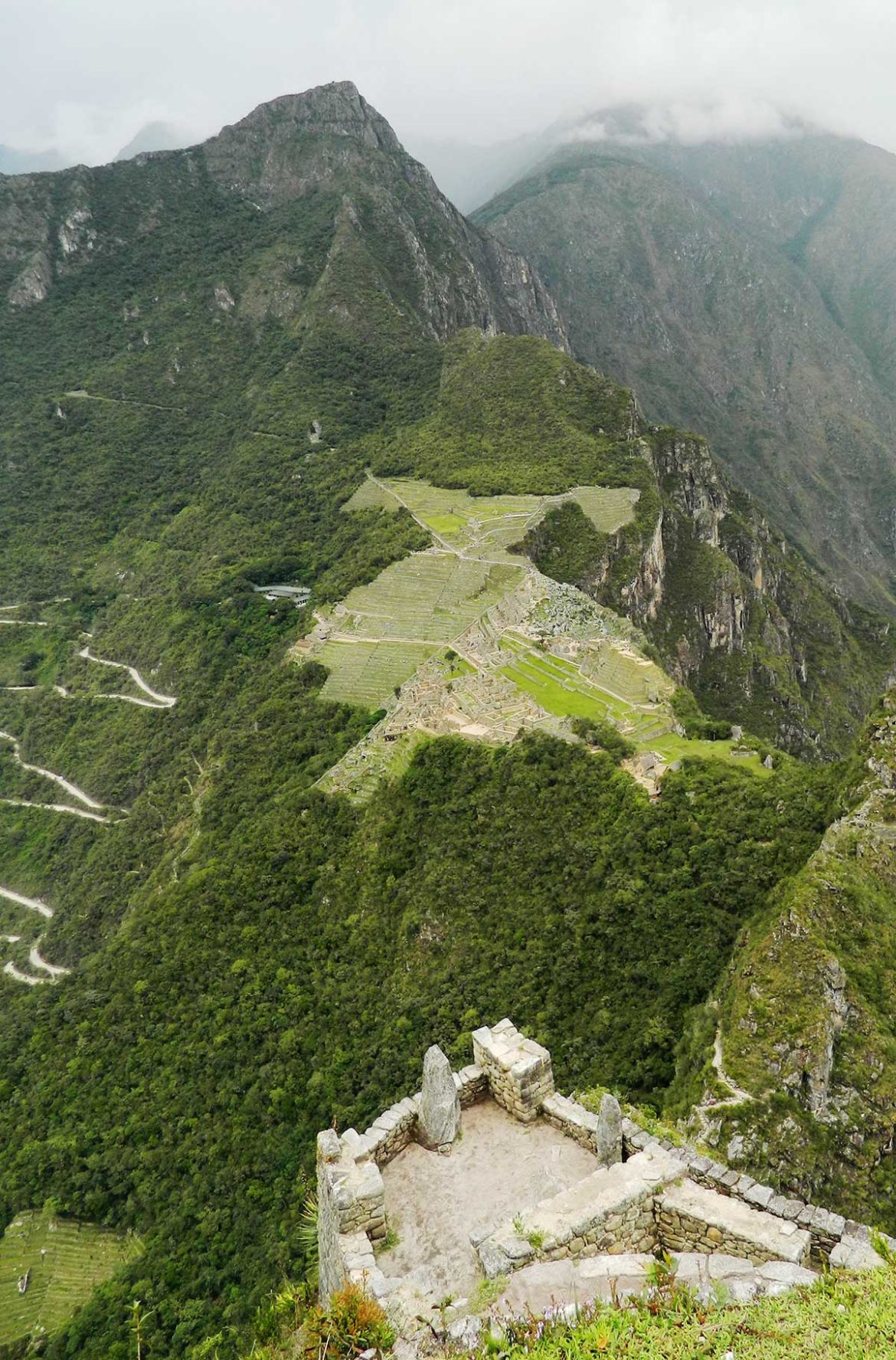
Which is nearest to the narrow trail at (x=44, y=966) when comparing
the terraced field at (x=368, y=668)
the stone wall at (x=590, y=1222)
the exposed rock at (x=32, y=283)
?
the terraced field at (x=368, y=668)

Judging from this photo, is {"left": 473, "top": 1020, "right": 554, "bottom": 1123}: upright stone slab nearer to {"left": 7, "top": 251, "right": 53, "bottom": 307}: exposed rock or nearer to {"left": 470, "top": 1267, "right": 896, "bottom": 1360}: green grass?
{"left": 470, "top": 1267, "right": 896, "bottom": 1360}: green grass

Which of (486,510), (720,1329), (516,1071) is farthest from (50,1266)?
(486,510)

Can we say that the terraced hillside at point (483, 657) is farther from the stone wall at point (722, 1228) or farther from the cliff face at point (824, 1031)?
the stone wall at point (722, 1228)

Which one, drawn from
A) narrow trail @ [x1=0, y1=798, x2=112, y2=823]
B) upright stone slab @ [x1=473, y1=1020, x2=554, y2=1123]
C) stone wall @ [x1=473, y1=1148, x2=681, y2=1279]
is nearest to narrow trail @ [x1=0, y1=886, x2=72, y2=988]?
narrow trail @ [x1=0, y1=798, x2=112, y2=823]

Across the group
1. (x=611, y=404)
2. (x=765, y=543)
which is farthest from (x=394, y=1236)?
(x=765, y=543)

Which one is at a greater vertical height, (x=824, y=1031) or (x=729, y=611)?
(x=824, y=1031)

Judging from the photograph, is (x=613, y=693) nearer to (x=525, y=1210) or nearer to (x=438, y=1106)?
(x=438, y=1106)
